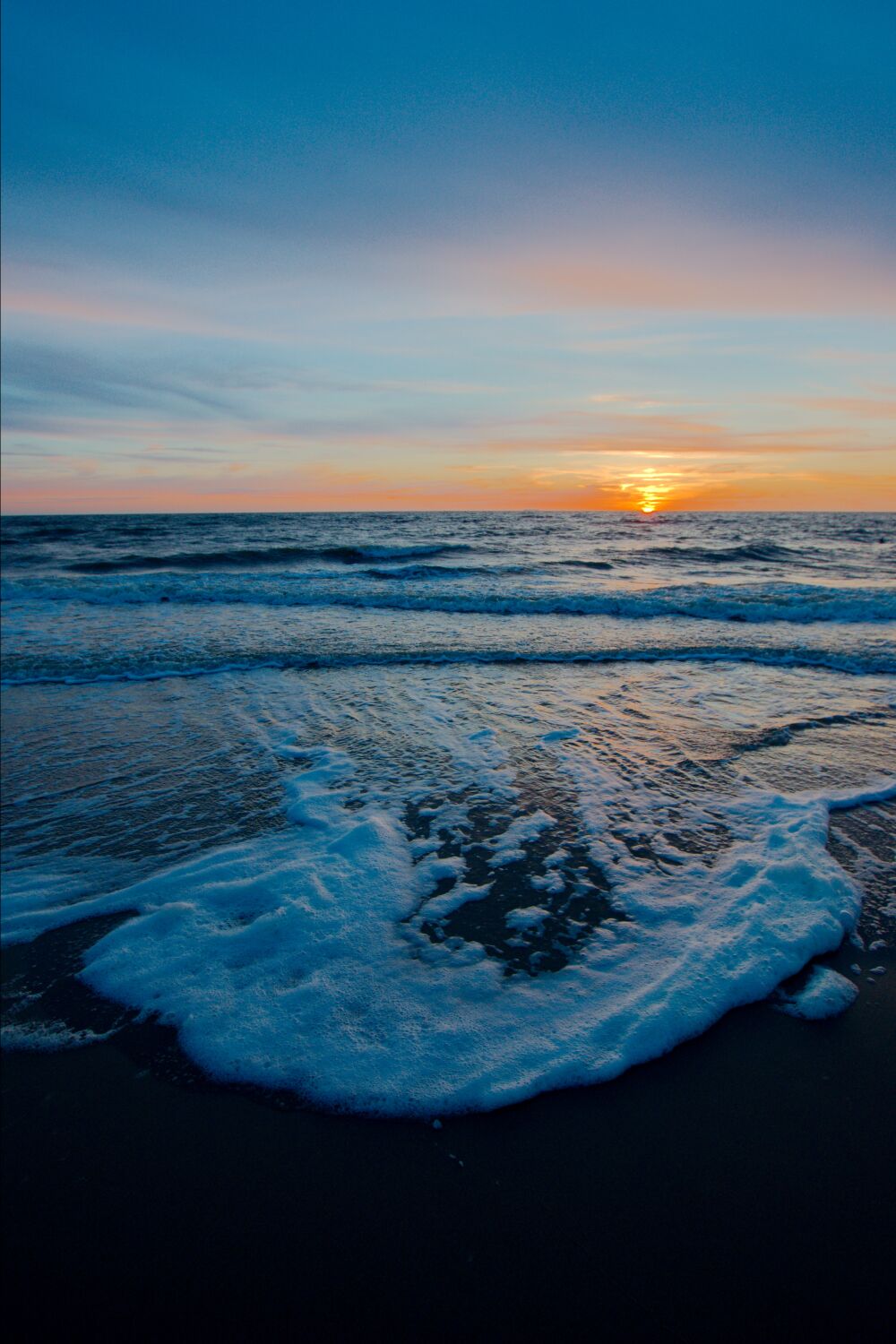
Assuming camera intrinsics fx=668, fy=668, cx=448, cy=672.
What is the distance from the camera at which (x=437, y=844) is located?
15.6 ft

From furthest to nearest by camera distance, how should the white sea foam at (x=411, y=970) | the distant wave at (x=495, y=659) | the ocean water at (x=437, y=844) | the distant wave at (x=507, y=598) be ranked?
the distant wave at (x=507, y=598) → the distant wave at (x=495, y=659) → the ocean water at (x=437, y=844) → the white sea foam at (x=411, y=970)

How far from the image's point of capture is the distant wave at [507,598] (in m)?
14.9

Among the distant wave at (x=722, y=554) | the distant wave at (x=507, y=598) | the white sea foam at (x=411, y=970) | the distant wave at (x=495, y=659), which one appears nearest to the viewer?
the white sea foam at (x=411, y=970)

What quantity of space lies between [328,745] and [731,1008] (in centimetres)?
446

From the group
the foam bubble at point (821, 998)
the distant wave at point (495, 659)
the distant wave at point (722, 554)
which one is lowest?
the foam bubble at point (821, 998)

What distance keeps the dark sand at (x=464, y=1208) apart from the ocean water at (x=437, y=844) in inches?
7.7

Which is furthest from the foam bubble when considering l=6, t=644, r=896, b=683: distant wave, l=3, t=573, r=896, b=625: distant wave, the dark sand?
l=3, t=573, r=896, b=625: distant wave

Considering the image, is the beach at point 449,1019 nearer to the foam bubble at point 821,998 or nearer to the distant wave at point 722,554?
the foam bubble at point 821,998

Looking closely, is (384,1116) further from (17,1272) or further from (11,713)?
(11,713)

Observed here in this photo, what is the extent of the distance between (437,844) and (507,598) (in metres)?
12.4

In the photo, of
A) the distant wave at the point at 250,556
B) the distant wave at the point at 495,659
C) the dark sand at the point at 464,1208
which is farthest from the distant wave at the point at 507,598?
the dark sand at the point at 464,1208

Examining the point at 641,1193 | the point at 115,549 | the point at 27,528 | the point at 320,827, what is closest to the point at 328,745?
the point at 320,827

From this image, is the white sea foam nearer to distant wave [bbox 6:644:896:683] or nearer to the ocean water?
the ocean water

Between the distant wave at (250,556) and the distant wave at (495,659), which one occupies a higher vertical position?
the distant wave at (250,556)
